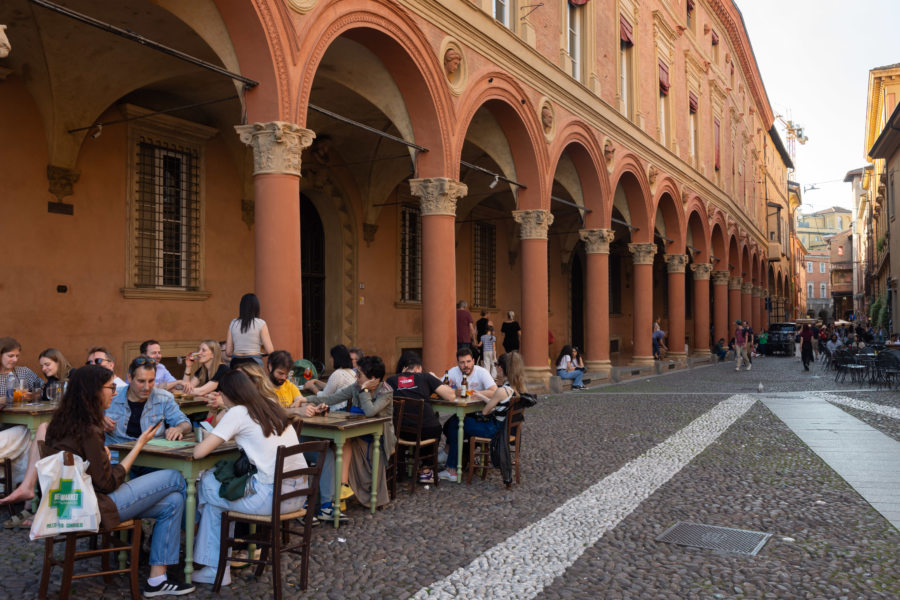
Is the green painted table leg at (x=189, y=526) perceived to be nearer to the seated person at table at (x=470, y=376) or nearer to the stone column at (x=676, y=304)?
the seated person at table at (x=470, y=376)

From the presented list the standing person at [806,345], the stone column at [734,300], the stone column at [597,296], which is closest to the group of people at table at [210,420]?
the stone column at [597,296]

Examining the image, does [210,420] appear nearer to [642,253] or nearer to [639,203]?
[642,253]

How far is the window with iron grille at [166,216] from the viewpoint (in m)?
11.4

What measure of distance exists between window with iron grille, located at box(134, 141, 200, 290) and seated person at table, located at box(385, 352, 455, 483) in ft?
21.5

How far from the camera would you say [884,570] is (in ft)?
14.1

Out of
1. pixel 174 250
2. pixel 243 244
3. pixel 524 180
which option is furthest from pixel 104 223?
pixel 524 180

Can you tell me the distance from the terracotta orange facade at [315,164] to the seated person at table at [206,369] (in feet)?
4.69

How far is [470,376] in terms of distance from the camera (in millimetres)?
7238

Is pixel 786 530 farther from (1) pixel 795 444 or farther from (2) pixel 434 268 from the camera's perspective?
(2) pixel 434 268

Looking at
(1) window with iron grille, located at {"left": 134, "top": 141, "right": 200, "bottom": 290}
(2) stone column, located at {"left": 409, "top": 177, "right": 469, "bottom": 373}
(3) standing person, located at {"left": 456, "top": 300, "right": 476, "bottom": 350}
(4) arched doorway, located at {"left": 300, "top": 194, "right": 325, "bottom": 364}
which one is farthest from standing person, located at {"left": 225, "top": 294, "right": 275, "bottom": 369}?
(4) arched doorway, located at {"left": 300, "top": 194, "right": 325, "bottom": 364}

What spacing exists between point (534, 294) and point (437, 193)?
3.83m

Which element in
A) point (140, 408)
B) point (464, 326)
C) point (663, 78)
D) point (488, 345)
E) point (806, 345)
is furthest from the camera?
point (663, 78)

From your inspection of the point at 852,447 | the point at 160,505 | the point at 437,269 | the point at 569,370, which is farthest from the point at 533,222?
the point at 160,505

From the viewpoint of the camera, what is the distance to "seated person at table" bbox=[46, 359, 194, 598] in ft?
11.7
